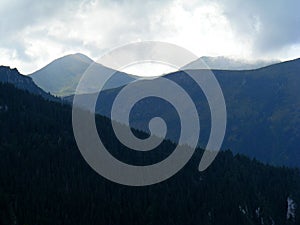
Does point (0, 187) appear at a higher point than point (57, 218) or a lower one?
higher

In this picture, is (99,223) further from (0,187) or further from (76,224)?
(0,187)

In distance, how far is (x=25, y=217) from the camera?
18000 cm

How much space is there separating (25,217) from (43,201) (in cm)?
1666

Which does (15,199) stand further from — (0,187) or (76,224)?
(76,224)

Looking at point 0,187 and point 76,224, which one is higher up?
point 0,187

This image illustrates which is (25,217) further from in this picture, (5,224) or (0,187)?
(0,187)

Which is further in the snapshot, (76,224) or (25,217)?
(76,224)

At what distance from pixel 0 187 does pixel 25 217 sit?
23987 mm

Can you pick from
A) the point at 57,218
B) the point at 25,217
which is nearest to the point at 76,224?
the point at 57,218

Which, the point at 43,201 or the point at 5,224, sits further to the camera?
the point at 43,201

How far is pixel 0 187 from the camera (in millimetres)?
197500

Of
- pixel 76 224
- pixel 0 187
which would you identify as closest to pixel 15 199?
pixel 0 187

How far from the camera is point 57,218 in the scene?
191 m

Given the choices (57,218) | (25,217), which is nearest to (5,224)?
(25,217)
